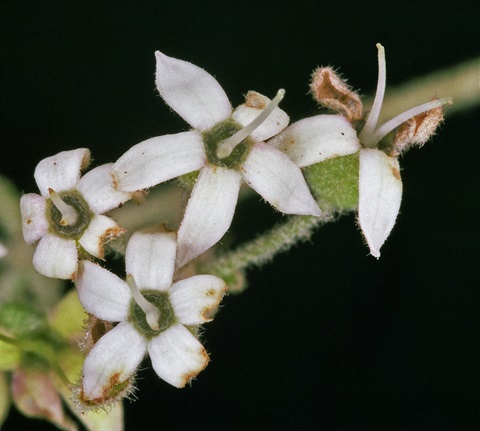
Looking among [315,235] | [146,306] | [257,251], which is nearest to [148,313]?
[146,306]

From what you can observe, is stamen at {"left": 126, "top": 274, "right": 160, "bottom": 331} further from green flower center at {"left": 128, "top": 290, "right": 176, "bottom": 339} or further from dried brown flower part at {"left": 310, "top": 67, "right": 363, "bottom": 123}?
dried brown flower part at {"left": 310, "top": 67, "right": 363, "bottom": 123}

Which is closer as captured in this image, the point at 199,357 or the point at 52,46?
the point at 199,357

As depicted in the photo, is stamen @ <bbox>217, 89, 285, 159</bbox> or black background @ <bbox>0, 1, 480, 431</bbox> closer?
stamen @ <bbox>217, 89, 285, 159</bbox>

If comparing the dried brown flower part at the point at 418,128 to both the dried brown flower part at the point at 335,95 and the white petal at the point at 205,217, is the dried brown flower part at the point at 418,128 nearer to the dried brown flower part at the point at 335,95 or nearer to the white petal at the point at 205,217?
the dried brown flower part at the point at 335,95

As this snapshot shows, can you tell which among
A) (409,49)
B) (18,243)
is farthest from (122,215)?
(409,49)

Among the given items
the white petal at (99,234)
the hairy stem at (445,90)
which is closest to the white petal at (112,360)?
the white petal at (99,234)

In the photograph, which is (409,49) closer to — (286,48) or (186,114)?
(286,48)

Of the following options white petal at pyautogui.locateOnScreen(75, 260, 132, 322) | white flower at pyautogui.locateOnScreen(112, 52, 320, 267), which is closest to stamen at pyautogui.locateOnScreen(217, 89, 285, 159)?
white flower at pyautogui.locateOnScreen(112, 52, 320, 267)
